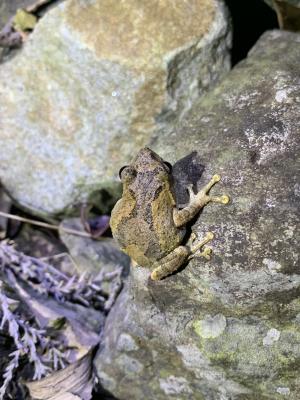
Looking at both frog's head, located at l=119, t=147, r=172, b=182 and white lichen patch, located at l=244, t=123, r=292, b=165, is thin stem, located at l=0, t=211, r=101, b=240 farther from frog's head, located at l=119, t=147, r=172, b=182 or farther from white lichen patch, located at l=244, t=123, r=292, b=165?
white lichen patch, located at l=244, t=123, r=292, b=165

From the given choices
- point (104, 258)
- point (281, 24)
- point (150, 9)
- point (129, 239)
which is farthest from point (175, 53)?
point (104, 258)

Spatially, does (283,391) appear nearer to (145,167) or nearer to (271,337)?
(271,337)

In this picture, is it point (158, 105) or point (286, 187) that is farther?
point (158, 105)

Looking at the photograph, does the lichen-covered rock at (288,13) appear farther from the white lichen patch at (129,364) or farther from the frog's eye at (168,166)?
the white lichen patch at (129,364)

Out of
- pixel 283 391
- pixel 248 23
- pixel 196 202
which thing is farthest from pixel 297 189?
pixel 248 23

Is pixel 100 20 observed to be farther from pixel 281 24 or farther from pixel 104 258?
pixel 104 258

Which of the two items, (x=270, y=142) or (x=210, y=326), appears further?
(x=210, y=326)
